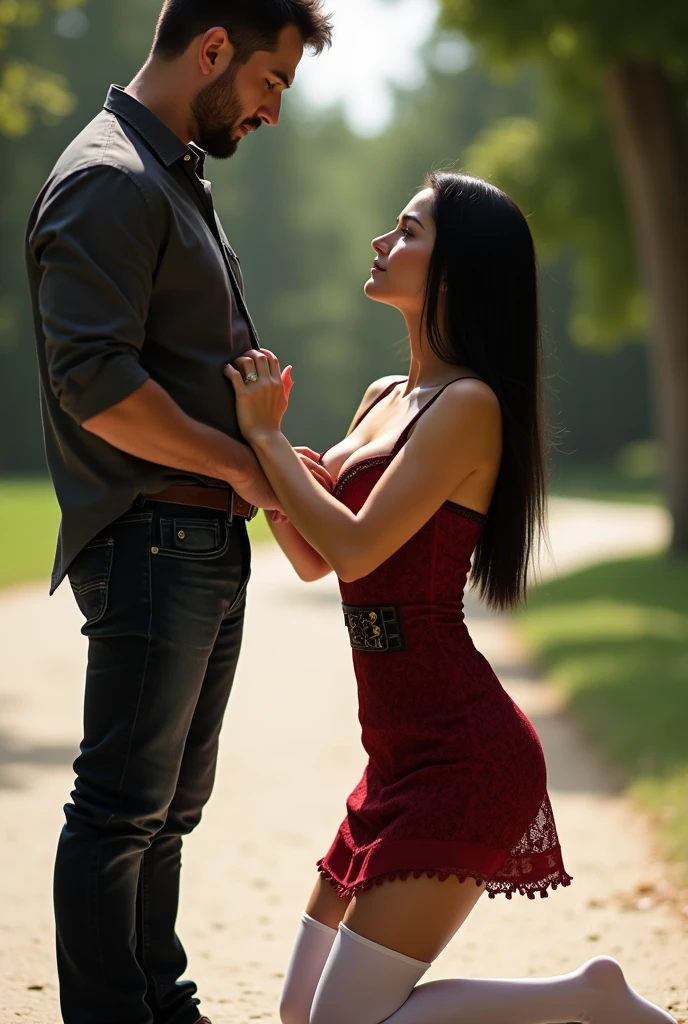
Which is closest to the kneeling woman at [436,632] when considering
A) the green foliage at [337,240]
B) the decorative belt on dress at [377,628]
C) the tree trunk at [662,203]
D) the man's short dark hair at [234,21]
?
the decorative belt on dress at [377,628]

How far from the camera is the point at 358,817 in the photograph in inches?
130

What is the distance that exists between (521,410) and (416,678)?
0.69 meters

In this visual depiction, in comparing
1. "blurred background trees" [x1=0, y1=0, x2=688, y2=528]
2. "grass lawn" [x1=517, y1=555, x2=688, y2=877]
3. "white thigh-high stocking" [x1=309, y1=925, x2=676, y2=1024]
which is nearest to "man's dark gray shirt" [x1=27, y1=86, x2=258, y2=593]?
"white thigh-high stocking" [x1=309, y1=925, x2=676, y2=1024]

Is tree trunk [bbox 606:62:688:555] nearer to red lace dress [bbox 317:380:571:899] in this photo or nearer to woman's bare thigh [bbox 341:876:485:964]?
red lace dress [bbox 317:380:571:899]

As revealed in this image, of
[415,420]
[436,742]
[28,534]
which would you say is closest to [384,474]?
[415,420]

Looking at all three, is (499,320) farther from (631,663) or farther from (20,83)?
(20,83)

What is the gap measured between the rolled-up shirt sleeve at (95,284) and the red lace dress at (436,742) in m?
0.71

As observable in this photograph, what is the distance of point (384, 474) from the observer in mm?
3189

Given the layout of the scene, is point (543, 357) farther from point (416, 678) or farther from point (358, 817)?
point (358, 817)

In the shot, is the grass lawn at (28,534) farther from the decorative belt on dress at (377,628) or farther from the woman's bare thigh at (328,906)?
the decorative belt on dress at (377,628)

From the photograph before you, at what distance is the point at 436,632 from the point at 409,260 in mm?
914

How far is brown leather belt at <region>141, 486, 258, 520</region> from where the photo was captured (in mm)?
3184

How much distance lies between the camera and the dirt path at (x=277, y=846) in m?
4.52

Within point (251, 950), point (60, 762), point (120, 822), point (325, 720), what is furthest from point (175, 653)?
point (325, 720)
